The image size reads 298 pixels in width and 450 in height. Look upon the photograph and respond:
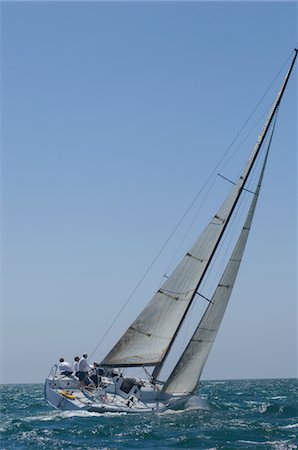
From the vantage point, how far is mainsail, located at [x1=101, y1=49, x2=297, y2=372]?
30.9 metres

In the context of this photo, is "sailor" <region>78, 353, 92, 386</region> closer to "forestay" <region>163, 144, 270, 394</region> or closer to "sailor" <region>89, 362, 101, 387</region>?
"sailor" <region>89, 362, 101, 387</region>

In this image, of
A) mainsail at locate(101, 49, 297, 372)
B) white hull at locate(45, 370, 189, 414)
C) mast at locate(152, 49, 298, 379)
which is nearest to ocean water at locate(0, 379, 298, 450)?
white hull at locate(45, 370, 189, 414)

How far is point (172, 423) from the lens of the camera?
27172 millimetres

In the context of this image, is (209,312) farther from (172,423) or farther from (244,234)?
(172,423)

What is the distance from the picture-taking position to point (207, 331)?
3175cm

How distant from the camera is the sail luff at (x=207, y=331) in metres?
31.3

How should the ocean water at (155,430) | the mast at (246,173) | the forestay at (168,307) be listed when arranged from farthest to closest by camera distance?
the mast at (246,173) → the forestay at (168,307) → the ocean water at (155,430)

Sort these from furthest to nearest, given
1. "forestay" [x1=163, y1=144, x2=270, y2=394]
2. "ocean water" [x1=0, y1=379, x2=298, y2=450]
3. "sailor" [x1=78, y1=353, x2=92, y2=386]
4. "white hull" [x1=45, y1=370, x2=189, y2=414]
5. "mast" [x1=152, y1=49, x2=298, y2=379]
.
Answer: "forestay" [x1=163, y1=144, x2=270, y2=394] → "mast" [x1=152, y1=49, x2=298, y2=379] → "sailor" [x1=78, y1=353, x2=92, y2=386] → "white hull" [x1=45, y1=370, x2=189, y2=414] → "ocean water" [x1=0, y1=379, x2=298, y2=450]

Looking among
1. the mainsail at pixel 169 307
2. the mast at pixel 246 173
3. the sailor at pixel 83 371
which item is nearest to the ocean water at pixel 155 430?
the sailor at pixel 83 371

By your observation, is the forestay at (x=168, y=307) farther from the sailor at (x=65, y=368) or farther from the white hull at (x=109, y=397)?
the sailor at (x=65, y=368)

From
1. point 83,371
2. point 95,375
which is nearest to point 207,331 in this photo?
point 95,375

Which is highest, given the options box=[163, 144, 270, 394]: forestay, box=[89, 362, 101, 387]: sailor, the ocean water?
box=[163, 144, 270, 394]: forestay

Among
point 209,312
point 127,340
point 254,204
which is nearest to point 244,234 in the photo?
point 254,204

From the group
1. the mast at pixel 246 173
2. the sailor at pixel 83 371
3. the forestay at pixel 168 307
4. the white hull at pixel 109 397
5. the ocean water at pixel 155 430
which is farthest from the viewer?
the mast at pixel 246 173
